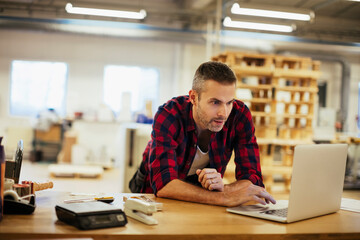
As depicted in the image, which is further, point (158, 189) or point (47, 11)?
point (47, 11)

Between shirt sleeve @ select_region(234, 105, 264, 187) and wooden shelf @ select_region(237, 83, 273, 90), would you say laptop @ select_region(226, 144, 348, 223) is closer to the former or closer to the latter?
shirt sleeve @ select_region(234, 105, 264, 187)

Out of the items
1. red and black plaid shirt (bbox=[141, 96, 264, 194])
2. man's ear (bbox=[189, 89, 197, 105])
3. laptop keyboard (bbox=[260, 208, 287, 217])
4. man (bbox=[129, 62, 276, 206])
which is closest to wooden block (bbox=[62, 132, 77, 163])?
man (bbox=[129, 62, 276, 206])

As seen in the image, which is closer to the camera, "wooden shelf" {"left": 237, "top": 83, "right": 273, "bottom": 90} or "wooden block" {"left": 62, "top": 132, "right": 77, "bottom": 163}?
"wooden shelf" {"left": 237, "top": 83, "right": 273, "bottom": 90}

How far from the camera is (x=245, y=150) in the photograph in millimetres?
2521

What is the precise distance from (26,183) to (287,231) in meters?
1.23

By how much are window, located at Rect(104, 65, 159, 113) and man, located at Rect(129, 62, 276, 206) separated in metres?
9.86

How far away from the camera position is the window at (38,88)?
12.0 metres

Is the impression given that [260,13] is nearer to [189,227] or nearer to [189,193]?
[189,193]

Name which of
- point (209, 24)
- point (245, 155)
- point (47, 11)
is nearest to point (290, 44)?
point (209, 24)

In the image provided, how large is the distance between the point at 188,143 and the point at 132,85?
10.3 m

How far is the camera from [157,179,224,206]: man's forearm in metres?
2.09

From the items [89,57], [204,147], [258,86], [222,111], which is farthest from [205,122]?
[89,57]

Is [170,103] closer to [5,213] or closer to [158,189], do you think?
[158,189]

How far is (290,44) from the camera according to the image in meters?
11.8
